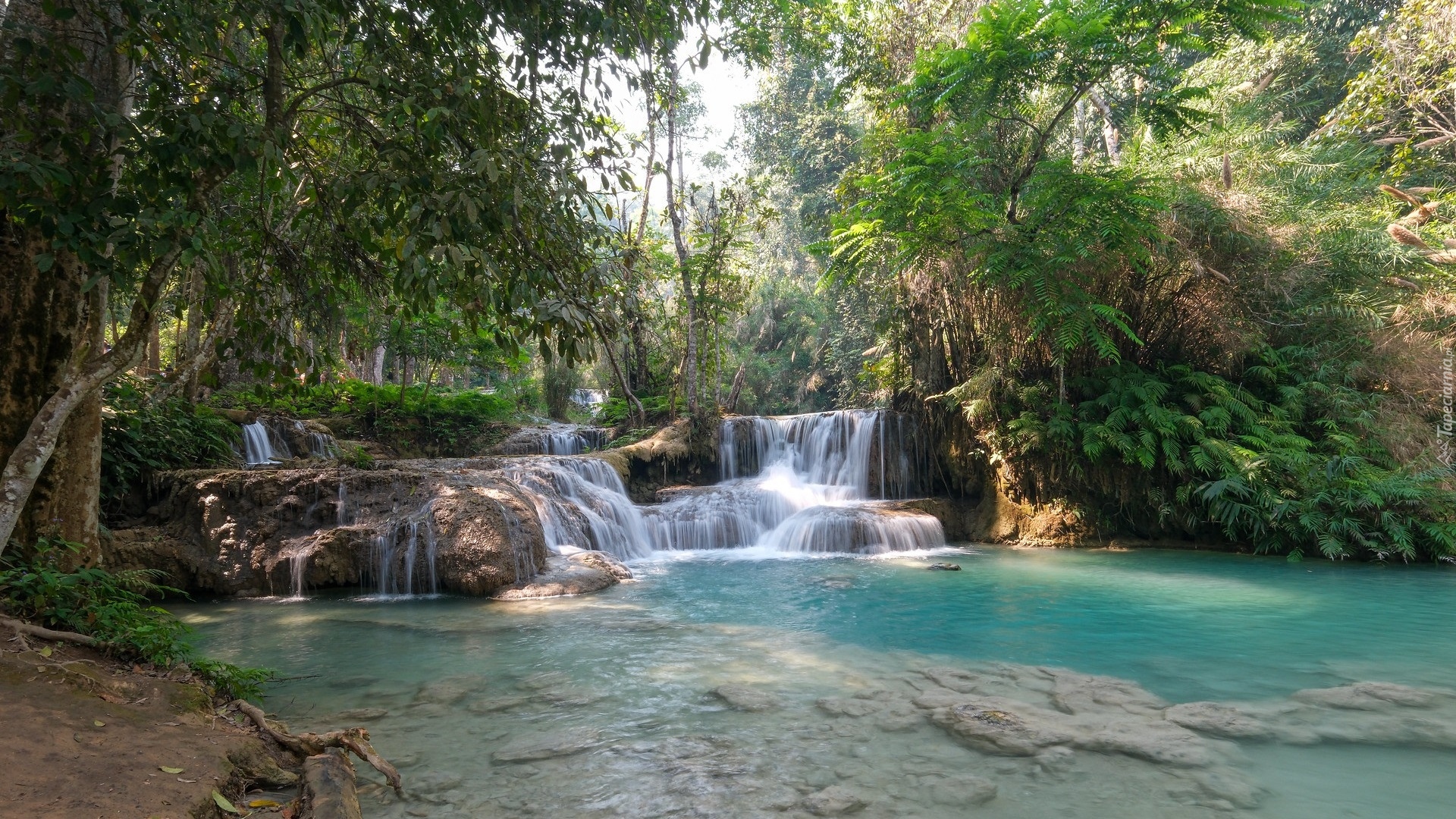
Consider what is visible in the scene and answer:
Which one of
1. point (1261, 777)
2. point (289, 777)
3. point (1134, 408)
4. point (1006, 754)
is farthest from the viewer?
point (1134, 408)

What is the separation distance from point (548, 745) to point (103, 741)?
6.41 feet

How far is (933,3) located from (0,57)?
15110 mm

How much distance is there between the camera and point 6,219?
12.8ft

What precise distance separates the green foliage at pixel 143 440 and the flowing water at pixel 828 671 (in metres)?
2.00

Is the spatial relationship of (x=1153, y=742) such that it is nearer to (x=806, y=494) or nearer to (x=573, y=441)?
(x=806, y=494)

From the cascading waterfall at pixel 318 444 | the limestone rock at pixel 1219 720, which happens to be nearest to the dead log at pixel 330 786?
the limestone rock at pixel 1219 720

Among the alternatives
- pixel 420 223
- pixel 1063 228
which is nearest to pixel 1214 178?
pixel 1063 228

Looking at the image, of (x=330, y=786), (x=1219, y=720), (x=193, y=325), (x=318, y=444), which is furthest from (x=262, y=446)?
(x=1219, y=720)

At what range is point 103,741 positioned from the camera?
277cm

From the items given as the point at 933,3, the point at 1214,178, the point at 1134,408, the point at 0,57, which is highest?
the point at 933,3

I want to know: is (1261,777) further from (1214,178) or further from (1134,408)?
(1214,178)

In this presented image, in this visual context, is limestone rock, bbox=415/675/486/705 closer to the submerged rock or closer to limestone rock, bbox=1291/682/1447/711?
the submerged rock

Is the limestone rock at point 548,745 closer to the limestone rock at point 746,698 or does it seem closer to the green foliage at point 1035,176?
the limestone rock at point 746,698

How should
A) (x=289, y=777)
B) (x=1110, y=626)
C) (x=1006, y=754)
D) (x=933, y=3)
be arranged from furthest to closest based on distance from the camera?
(x=933, y=3) → (x=1110, y=626) → (x=1006, y=754) → (x=289, y=777)
